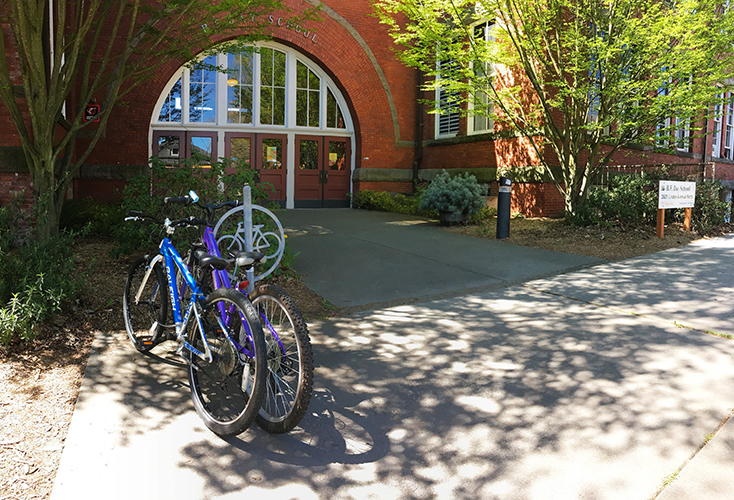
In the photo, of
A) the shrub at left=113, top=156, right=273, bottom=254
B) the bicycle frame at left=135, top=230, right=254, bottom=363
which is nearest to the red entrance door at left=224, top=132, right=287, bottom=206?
the shrub at left=113, top=156, right=273, bottom=254

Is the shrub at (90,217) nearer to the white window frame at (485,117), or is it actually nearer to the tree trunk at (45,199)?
the tree trunk at (45,199)

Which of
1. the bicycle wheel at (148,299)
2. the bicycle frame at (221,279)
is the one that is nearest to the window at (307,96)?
the bicycle wheel at (148,299)

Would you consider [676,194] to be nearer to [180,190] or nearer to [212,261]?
[180,190]

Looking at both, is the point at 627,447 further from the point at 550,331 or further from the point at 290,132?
the point at 290,132

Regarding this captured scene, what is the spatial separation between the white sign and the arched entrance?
10375 mm

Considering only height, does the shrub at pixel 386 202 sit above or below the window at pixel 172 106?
below

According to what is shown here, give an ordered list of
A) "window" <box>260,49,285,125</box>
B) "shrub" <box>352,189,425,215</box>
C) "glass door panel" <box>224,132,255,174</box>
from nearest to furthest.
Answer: "shrub" <box>352,189,425,215</box>, "glass door panel" <box>224,132,255,174</box>, "window" <box>260,49,285,125</box>

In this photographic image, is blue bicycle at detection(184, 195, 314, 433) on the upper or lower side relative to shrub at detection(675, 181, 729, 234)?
lower

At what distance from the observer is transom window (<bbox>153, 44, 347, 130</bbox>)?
1681 cm

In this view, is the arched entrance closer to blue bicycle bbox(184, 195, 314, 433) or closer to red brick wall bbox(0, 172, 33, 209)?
red brick wall bbox(0, 172, 33, 209)

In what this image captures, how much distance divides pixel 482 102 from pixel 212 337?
1116 cm

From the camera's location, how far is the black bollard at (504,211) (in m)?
11.1

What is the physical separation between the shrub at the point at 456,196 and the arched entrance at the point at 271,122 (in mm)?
6693

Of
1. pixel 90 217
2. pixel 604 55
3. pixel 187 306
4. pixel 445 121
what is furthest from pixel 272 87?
pixel 187 306
